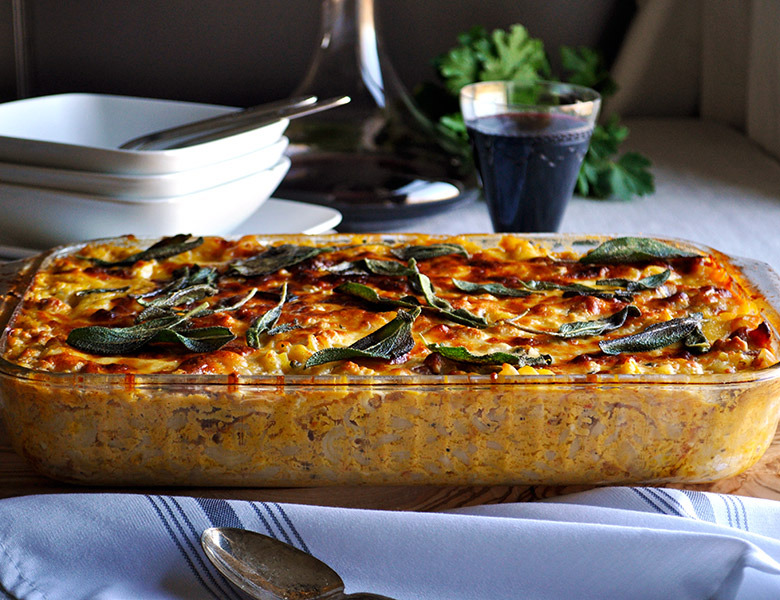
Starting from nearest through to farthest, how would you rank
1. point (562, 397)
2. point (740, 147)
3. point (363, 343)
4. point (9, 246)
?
point (562, 397) → point (363, 343) → point (9, 246) → point (740, 147)

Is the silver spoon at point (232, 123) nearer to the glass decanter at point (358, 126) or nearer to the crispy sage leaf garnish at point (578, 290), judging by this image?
the glass decanter at point (358, 126)

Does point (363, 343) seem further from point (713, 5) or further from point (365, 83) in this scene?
point (713, 5)

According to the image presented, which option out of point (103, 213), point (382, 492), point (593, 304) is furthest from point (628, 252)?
point (103, 213)

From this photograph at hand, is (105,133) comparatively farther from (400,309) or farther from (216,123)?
(400,309)

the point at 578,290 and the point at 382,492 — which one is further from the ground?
the point at 578,290

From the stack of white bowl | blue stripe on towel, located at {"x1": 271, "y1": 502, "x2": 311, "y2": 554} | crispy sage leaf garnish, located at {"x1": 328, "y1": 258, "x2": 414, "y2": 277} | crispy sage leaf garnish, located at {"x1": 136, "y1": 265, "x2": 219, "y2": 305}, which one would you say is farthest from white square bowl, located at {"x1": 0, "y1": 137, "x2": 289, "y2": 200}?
blue stripe on towel, located at {"x1": 271, "y1": 502, "x2": 311, "y2": 554}

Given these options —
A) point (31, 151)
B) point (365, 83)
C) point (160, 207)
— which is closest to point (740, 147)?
point (365, 83)

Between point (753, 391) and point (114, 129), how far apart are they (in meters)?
1.71

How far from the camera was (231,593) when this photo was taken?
1.13 meters

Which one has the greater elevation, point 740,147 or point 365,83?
point 365,83

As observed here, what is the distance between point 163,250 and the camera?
5.72ft

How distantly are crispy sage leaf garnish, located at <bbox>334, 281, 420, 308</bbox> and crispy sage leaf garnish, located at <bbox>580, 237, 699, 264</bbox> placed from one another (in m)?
0.37

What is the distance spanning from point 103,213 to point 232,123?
1.13 feet

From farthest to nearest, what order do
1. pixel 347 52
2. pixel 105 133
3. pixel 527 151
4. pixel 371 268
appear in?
pixel 347 52 < pixel 105 133 < pixel 527 151 < pixel 371 268
